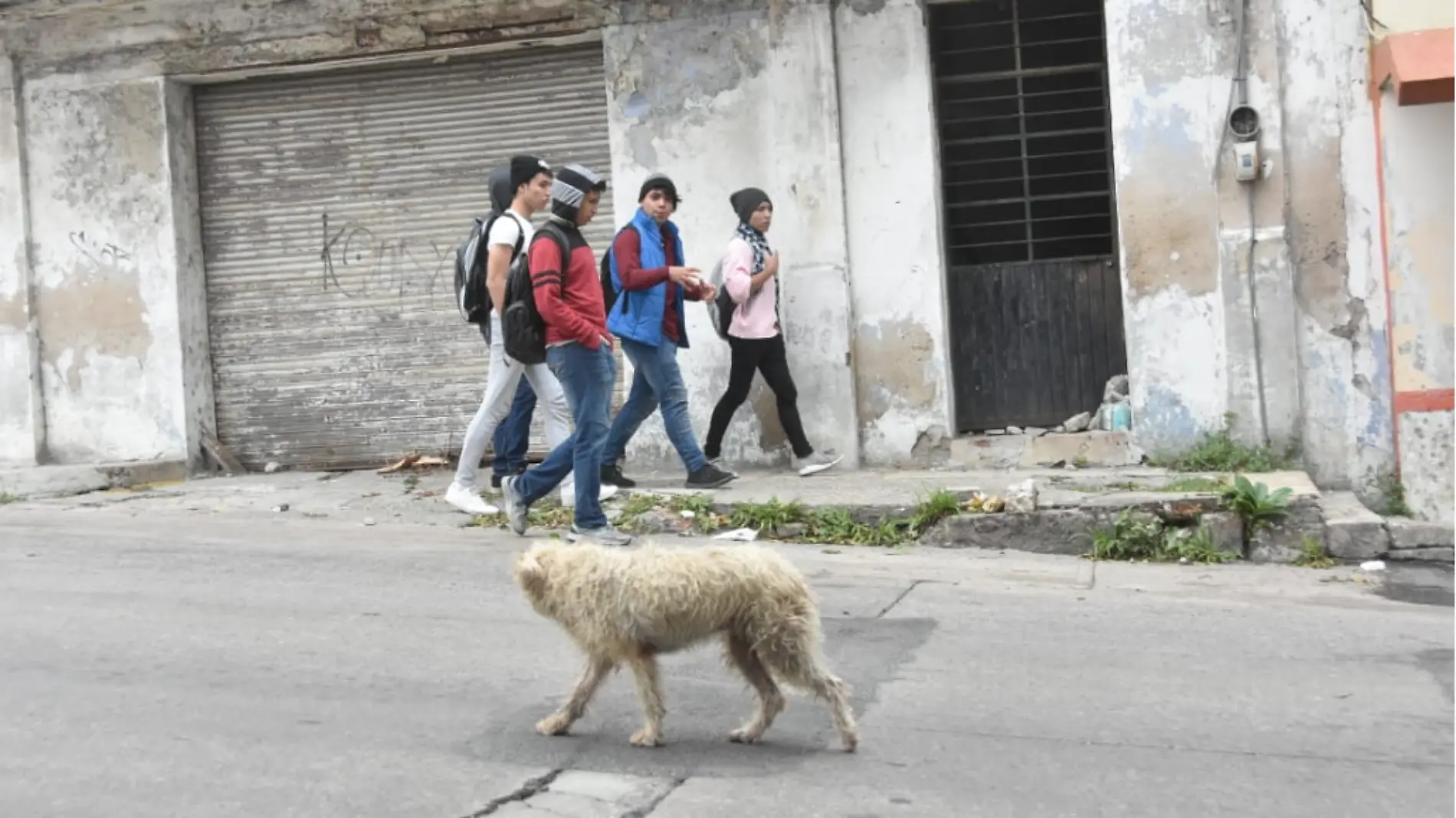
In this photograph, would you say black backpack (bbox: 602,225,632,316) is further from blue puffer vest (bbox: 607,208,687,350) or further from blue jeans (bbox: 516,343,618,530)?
blue jeans (bbox: 516,343,618,530)

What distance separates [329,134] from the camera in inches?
475

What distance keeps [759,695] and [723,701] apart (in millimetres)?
513

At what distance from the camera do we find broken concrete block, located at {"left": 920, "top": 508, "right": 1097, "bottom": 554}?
863 centimetres

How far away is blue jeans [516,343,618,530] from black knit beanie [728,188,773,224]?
91.3 inches

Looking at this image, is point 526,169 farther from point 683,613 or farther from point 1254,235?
point 1254,235

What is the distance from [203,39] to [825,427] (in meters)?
5.53

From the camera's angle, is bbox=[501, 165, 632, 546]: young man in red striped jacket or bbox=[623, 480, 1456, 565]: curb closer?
bbox=[501, 165, 632, 546]: young man in red striped jacket

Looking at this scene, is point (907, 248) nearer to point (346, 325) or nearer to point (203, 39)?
point (346, 325)

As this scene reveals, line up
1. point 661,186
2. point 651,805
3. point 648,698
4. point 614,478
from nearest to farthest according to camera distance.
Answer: point 651,805
point 648,698
point 661,186
point 614,478

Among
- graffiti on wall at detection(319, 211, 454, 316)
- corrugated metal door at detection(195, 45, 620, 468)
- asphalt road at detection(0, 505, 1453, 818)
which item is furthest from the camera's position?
graffiti on wall at detection(319, 211, 454, 316)

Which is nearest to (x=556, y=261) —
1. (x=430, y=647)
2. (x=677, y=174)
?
(x=430, y=647)

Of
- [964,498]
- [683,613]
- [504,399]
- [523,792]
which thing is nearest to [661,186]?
[504,399]

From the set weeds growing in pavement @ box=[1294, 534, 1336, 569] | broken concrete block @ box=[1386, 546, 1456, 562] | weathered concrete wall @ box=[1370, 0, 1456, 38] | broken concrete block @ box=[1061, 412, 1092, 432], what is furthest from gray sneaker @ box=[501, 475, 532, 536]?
weathered concrete wall @ box=[1370, 0, 1456, 38]

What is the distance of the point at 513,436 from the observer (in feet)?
33.6
